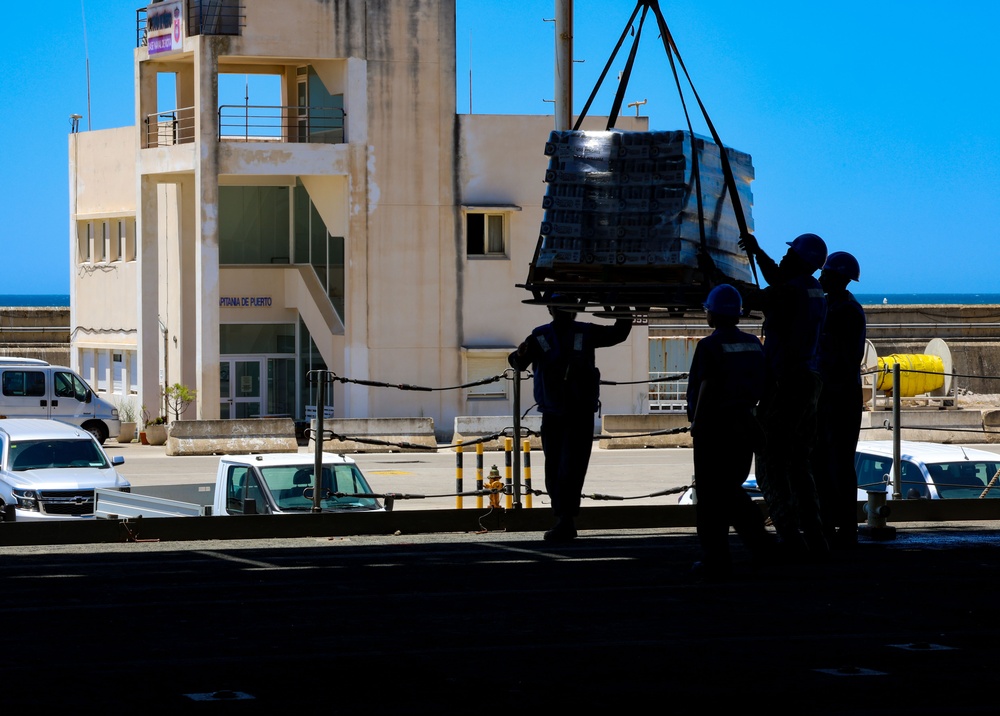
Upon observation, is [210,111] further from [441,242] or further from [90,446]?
[90,446]

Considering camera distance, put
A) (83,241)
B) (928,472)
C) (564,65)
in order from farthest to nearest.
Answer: (83,241) < (564,65) < (928,472)

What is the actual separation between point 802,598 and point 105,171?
145 feet

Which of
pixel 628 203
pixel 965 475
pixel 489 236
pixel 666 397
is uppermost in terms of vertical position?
pixel 489 236

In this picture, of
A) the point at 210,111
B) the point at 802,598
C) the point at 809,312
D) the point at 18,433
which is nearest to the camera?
the point at 802,598

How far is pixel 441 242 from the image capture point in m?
45.4

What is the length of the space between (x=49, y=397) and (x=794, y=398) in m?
33.6

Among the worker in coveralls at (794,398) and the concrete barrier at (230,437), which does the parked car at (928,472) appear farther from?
the concrete barrier at (230,437)

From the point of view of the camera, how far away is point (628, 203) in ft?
40.2

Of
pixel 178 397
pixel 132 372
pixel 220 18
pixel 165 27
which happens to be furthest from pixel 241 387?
pixel 220 18

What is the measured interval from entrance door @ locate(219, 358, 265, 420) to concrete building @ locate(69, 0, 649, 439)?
0.05 metres

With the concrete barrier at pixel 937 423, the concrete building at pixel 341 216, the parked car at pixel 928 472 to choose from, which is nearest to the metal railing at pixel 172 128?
the concrete building at pixel 341 216

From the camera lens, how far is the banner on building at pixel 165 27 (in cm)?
4425

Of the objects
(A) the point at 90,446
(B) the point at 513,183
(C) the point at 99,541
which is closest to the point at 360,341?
(B) the point at 513,183

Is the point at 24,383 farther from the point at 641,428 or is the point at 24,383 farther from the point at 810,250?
the point at 810,250
